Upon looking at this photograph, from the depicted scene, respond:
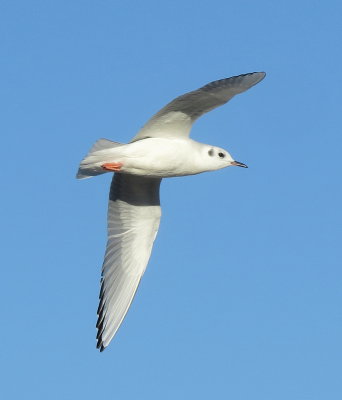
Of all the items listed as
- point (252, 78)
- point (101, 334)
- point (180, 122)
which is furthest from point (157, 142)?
point (101, 334)

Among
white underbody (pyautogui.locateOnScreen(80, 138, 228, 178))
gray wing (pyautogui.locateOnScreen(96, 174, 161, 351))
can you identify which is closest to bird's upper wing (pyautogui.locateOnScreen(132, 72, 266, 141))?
white underbody (pyautogui.locateOnScreen(80, 138, 228, 178))

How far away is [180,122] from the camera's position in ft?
39.4

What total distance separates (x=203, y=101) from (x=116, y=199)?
1925mm

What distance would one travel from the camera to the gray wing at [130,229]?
41.8ft

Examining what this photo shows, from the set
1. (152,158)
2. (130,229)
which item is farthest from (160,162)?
(130,229)

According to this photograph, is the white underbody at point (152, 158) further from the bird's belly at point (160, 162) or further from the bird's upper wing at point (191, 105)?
the bird's upper wing at point (191, 105)

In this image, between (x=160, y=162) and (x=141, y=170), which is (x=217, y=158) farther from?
(x=141, y=170)

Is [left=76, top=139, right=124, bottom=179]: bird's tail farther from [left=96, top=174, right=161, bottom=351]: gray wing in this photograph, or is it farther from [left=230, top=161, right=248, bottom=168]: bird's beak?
[left=230, top=161, right=248, bottom=168]: bird's beak

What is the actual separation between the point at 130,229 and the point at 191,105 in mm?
1962

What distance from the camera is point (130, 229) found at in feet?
43.0

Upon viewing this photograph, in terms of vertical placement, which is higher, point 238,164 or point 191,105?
point 191,105

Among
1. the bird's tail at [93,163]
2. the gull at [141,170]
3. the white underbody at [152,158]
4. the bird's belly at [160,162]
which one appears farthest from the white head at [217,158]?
the bird's tail at [93,163]

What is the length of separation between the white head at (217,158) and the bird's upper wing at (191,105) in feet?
1.16

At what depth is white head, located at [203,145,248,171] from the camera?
12344 millimetres
